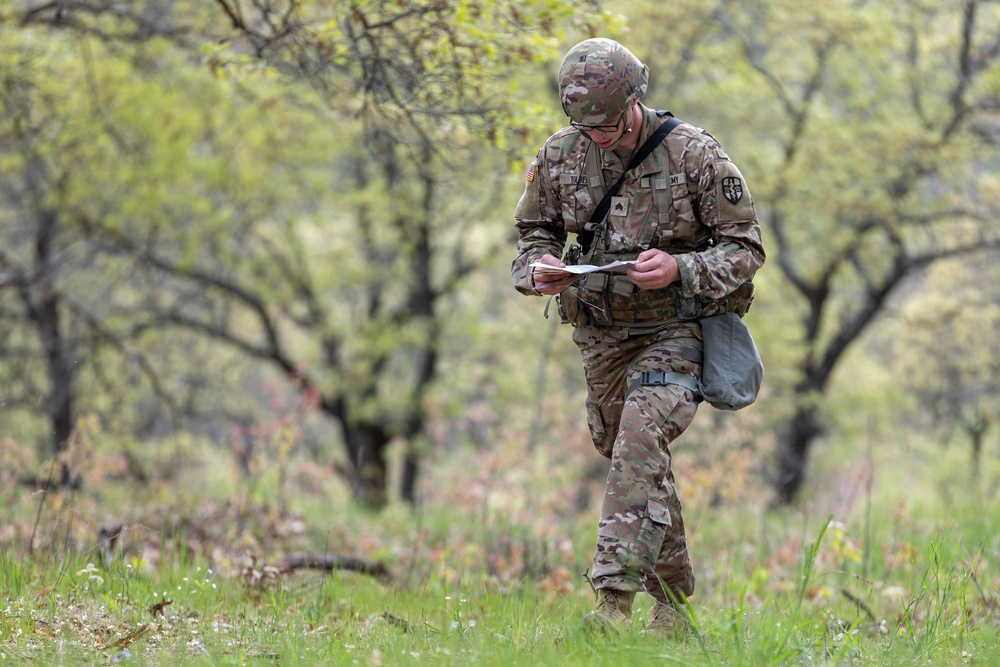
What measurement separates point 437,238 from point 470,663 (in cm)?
1382

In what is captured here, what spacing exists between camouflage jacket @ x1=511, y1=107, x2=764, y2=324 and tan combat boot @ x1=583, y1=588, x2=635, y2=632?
1062mm

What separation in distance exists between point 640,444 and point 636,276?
0.58 meters

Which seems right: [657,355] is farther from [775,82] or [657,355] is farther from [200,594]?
[775,82]

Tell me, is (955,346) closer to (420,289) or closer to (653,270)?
(420,289)

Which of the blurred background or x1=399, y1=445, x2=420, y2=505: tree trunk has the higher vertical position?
the blurred background

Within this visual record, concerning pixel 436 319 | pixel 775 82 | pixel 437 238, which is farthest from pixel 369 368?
pixel 775 82

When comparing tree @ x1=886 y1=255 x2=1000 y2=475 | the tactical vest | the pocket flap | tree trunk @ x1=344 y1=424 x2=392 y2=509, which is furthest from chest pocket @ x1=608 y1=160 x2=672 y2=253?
tree trunk @ x1=344 y1=424 x2=392 y2=509

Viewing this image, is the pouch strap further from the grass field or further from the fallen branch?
the fallen branch

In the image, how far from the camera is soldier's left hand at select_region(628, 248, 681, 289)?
3449mm

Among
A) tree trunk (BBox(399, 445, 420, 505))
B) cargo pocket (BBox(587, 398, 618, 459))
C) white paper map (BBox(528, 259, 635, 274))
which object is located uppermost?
white paper map (BBox(528, 259, 635, 274))

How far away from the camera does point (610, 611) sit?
3389 millimetres

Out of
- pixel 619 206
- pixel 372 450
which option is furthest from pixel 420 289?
pixel 619 206

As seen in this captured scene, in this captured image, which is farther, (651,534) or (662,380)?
(662,380)

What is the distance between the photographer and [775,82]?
1393cm
